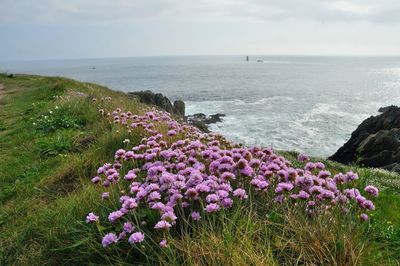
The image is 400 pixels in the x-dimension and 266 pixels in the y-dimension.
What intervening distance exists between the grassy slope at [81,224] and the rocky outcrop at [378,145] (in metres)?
13.1

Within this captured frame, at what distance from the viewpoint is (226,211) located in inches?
162

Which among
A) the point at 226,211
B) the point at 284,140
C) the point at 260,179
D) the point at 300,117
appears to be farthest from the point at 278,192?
the point at 300,117

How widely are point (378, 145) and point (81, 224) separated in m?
24.0

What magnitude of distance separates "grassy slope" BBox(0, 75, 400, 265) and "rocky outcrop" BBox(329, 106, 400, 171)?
13.1 metres

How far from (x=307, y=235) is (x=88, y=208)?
8.71ft

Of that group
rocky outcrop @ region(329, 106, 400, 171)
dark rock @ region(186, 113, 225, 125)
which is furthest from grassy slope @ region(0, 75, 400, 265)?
dark rock @ region(186, 113, 225, 125)

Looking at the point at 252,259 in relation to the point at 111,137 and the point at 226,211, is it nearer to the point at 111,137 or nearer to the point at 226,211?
the point at 226,211

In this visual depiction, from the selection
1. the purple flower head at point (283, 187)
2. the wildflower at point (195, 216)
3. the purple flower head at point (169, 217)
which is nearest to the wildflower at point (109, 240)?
the purple flower head at point (169, 217)

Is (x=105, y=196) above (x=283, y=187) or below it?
below

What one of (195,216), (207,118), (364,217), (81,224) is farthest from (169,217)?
(207,118)

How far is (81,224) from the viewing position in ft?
14.4

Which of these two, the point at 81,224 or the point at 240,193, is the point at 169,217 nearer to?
the point at 240,193

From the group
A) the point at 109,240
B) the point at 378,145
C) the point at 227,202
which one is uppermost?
the point at 227,202

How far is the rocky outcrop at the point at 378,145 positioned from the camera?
75.6 feet
